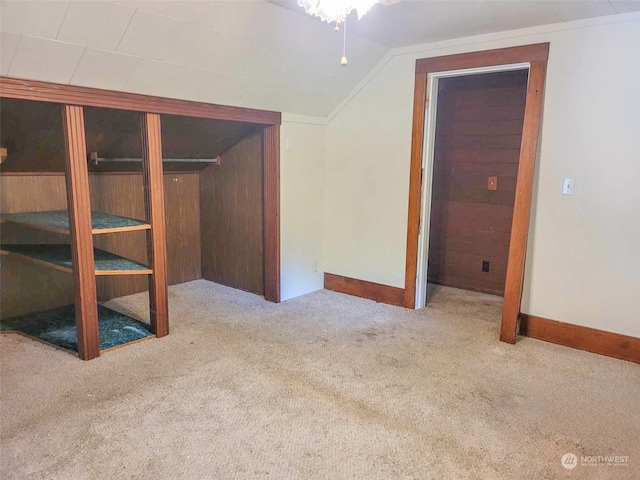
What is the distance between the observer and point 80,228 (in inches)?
102

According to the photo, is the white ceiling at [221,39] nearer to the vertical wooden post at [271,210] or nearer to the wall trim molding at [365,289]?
the vertical wooden post at [271,210]

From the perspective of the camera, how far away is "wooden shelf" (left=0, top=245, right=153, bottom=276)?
2.81 meters

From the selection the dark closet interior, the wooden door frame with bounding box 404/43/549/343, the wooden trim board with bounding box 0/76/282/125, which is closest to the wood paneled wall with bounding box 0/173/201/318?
the dark closet interior

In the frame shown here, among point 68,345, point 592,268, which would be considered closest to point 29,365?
→ point 68,345

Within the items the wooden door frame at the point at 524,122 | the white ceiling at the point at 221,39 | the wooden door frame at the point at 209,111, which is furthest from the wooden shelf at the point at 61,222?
the wooden door frame at the point at 524,122

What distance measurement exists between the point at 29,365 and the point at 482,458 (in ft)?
8.18

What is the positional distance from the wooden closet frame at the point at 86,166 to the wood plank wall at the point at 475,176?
189 centimetres

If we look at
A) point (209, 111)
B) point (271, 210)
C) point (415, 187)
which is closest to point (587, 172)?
point (415, 187)

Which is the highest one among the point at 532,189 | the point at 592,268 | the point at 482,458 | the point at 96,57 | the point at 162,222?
the point at 96,57

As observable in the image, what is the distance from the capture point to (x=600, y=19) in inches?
106

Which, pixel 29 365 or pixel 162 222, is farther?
pixel 162 222

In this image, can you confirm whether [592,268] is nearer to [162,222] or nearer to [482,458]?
[482,458]

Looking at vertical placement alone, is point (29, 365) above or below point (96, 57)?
below

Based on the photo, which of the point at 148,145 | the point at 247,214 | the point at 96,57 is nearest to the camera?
the point at 96,57
